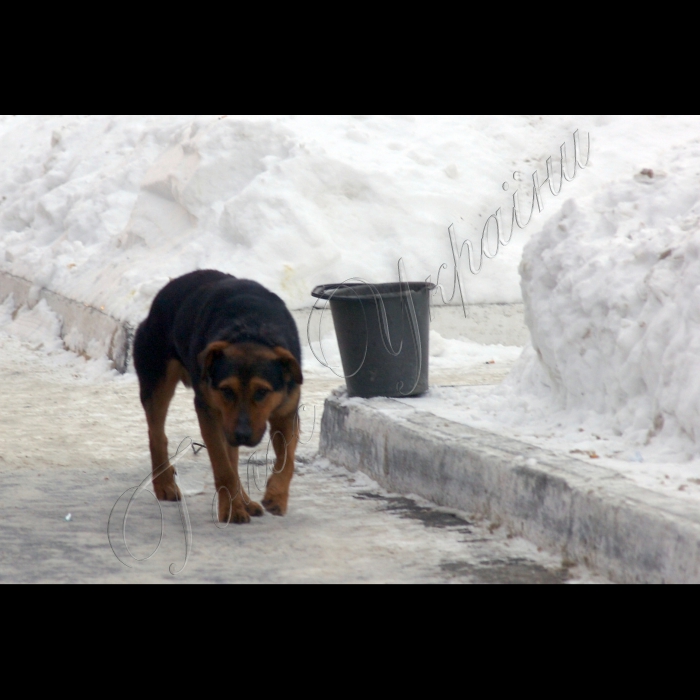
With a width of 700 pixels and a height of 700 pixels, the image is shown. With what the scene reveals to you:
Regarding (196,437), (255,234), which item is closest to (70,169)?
(255,234)

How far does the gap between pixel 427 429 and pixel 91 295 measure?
25.5 feet

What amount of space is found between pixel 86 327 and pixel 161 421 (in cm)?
649

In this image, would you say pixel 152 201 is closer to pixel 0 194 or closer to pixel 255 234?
pixel 255 234

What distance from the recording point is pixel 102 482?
251 inches

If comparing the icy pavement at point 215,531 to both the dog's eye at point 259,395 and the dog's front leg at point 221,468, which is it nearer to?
the dog's front leg at point 221,468

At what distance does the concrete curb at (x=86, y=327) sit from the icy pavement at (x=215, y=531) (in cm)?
291

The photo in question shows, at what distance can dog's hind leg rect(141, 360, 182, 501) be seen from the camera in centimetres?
600

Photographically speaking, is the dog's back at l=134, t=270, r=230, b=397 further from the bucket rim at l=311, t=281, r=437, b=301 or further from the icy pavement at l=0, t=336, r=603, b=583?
the bucket rim at l=311, t=281, r=437, b=301

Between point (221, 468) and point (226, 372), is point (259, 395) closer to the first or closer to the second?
point (226, 372)

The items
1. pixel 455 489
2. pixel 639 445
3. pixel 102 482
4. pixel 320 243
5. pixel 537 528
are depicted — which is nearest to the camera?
pixel 537 528

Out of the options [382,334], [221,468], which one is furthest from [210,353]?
[382,334]

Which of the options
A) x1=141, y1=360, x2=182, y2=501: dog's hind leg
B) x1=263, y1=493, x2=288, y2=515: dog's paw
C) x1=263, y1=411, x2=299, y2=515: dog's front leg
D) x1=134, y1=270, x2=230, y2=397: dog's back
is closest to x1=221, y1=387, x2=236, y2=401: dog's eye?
x1=263, y1=411, x2=299, y2=515: dog's front leg

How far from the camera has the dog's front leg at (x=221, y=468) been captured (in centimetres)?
526

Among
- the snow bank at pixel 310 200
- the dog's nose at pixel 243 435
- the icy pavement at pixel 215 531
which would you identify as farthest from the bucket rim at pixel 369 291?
the snow bank at pixel 310 200
